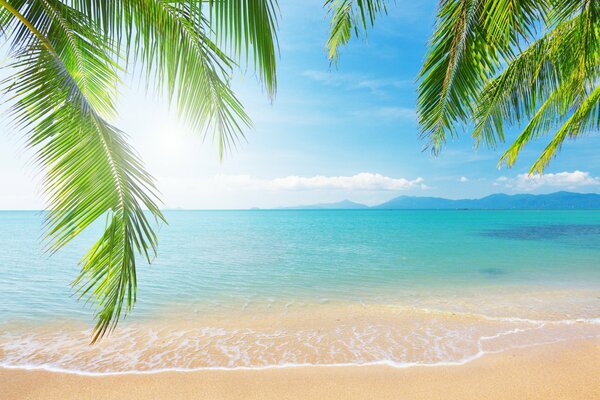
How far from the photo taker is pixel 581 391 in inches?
138

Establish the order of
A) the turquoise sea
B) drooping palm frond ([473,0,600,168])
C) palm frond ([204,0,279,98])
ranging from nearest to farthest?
palm frond ([204,0,279,98]) < drooping palm frond ([473,0,600,168]) < the turquoise sea

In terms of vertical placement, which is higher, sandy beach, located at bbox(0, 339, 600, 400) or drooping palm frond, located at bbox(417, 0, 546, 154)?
drooping palm frond, located at bbox(417, 0, 546, 154)

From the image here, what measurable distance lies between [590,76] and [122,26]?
16.4 ft

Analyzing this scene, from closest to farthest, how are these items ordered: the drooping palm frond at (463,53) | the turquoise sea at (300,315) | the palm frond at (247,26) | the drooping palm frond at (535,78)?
1. the palm frond at (247,26)
2. the drooping palm frond at (463,53)
3. the drooping palm frond at (535,78)
4. the turquoise sea at (300,315)

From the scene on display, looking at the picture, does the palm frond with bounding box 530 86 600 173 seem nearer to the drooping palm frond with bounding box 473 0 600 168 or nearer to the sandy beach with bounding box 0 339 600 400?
the drooping palm frond with bounding box 473 0 600 168

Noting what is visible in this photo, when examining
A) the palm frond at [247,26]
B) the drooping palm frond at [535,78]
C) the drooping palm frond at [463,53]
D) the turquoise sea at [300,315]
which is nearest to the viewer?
the palm frond at [247,26]

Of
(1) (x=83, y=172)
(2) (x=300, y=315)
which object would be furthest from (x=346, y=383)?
(1) (x=83, y=172)

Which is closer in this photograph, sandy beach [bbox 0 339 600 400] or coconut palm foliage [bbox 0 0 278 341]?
coconut palm foliage [bbox 0 0 278 341]

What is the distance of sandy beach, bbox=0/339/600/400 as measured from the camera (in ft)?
11.6

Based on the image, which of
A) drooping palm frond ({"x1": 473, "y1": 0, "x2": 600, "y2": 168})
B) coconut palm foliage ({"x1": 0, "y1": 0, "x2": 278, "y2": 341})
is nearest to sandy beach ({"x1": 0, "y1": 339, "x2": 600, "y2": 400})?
coconut palm foliage ({"x1": 0, "y1": 0, "x2": 278, "y2": 341})

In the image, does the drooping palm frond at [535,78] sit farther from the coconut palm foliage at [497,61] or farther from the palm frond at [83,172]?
the palm frond at [83,172]

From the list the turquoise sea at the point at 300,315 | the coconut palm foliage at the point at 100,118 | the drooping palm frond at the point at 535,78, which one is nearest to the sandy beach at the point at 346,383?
the turquoise sea at the point at 300,315

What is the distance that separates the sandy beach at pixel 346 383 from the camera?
11.6 feet

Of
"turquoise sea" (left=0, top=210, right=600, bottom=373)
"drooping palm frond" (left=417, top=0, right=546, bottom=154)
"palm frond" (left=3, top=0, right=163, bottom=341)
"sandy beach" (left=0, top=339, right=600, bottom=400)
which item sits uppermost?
"drooping palm frond" (left=417, top=0, right=546, bottom=154)
